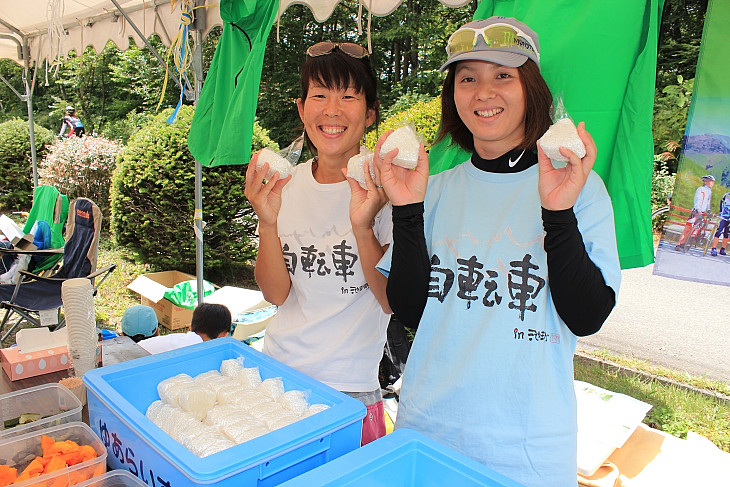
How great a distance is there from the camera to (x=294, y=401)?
1.21 meters

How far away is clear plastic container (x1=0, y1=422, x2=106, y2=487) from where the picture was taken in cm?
104

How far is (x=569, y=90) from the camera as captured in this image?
5.51ft

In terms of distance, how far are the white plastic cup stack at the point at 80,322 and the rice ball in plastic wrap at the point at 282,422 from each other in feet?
2.77

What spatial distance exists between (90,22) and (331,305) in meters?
5.37

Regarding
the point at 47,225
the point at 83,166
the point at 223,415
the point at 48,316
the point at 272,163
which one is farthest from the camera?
the point at 83,166

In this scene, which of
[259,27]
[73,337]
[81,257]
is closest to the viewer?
[73,337]

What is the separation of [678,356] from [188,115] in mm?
6475

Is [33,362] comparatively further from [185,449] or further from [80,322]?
[185,449]

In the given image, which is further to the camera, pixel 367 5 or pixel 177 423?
pixel 367 5

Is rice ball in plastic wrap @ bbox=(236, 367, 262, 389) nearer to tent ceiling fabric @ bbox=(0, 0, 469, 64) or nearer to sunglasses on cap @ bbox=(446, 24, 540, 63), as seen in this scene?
sunglasses on cap @ bbox=(446, 24, 540, 63)

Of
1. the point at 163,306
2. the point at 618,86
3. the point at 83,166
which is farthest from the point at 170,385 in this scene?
the point at 83,166

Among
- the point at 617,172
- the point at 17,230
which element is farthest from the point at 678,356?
the point at 17,230

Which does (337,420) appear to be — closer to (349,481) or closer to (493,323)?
(349,481)

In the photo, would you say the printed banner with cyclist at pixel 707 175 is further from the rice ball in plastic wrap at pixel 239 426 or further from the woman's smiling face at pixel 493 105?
the rice ball in plastic wrap at pixel 239 426
